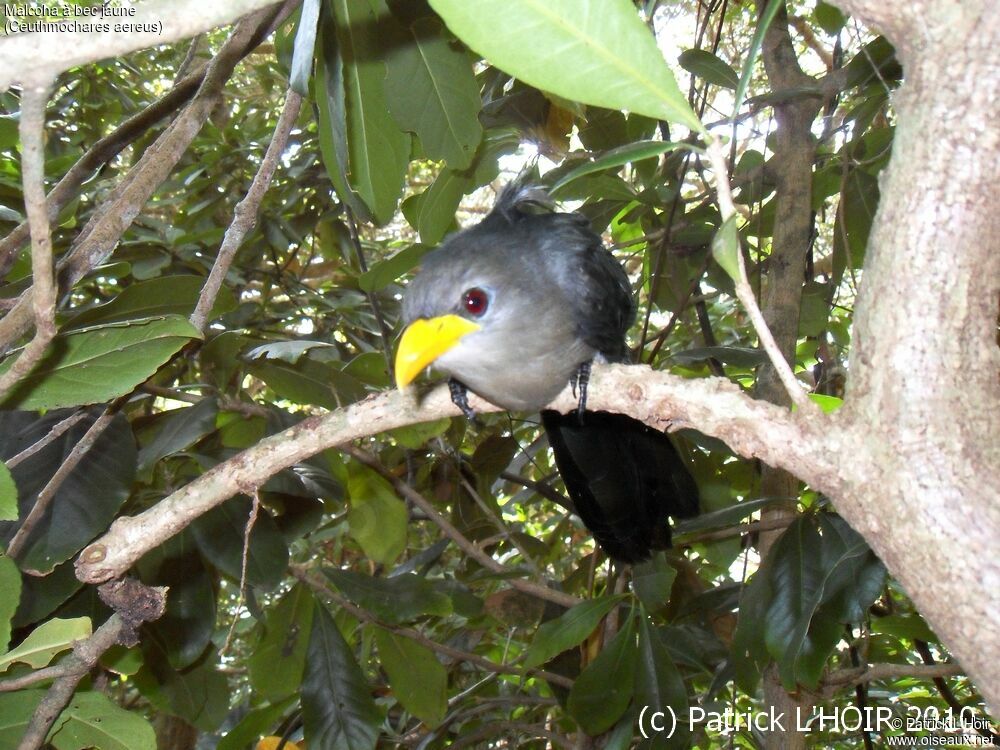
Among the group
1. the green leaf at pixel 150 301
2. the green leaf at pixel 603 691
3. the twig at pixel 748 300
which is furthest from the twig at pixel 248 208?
the green leaf at pixel 603 691

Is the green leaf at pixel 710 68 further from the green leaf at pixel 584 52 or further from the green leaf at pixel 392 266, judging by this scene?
the green leaf at pixel 584 52

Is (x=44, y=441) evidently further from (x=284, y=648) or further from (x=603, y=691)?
(x=603, y=691)

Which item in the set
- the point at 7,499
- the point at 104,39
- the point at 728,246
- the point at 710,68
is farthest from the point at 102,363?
the point at 710,68

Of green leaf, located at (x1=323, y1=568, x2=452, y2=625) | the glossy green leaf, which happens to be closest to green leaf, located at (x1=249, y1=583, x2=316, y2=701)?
green leaf, located at (x1=323, y1=568, x2=452, y2=625)

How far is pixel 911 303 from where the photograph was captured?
2.85 feet

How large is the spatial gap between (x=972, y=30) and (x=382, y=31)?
1619 millimetres

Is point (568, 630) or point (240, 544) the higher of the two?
point (240, 544)

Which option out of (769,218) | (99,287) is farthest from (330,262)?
(769,218)

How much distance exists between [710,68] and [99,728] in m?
2.70

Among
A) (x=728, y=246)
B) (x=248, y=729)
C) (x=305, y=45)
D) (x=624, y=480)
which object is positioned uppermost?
(x=305, y=45)

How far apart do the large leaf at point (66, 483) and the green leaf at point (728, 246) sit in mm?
1672

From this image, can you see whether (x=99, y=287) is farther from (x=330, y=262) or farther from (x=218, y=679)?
(x=218, y=679)

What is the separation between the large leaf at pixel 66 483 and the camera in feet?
6.17

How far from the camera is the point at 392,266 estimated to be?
109 inches
